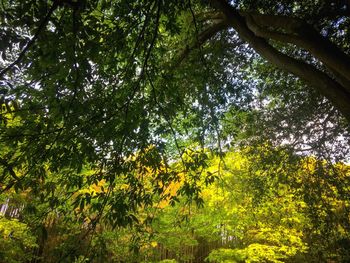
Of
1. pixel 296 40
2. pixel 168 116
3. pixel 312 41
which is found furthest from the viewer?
pixel 296 40

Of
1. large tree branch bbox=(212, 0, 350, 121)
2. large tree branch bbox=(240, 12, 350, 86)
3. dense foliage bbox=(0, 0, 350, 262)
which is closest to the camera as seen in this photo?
dense foliage bbox=(0, 0, 350, 262)

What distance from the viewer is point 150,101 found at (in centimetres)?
313

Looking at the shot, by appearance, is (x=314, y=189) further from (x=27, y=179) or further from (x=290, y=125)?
(x=27, y=179)

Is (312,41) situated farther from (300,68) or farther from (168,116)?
(168,116)

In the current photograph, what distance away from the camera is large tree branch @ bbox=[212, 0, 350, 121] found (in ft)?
12.0

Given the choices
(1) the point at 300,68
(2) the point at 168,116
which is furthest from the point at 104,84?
(1) the point at 300,68

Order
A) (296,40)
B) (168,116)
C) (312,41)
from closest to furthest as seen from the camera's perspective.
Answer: (168,116), (312,41), (296,40)

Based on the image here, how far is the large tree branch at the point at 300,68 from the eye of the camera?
3650 mm

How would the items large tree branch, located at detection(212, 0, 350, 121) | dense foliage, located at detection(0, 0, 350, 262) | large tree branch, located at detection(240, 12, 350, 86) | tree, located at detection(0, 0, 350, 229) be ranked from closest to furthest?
tree, located at detection(0, 0, 350, 229)
dense foliage, located at detection(0, 0, 350, 262)
large tree branch, located at detection(240, 12, 350, 86)
large tree branch, located at detection(212, 0, 350, 121)

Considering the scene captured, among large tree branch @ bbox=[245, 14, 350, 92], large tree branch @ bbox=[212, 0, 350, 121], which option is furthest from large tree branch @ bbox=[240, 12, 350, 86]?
large tree branch @ bbox=[212, 0, 350, 121]

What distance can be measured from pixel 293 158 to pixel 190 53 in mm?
4035

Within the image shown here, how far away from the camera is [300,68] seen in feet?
12.2

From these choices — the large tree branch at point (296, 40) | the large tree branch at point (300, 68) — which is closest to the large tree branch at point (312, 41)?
the large tree branch at point (296, 40)

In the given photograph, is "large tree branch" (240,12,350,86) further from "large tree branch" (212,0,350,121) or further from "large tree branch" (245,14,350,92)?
"large tree branch" (212,0,350,121)
